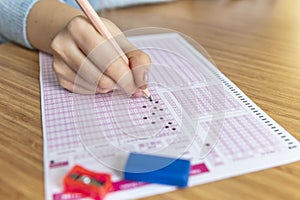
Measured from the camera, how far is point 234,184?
37cm

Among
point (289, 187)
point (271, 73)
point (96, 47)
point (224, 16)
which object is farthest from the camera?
point (224, 16)

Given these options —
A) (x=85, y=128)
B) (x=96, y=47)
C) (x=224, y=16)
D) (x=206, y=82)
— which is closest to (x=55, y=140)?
(x=85, y=128)

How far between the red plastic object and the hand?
0.57 ft

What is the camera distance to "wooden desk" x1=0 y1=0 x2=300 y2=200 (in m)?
0.37

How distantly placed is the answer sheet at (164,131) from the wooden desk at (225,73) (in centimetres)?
2

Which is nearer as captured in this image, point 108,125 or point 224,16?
point 108,125

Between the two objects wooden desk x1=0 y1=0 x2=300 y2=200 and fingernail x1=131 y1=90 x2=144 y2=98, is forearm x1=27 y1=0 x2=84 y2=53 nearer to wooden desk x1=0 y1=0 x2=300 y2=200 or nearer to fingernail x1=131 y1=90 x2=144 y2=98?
wooden desk x1=0 y1=0 x2=300 y2=200

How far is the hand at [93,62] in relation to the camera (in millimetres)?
503

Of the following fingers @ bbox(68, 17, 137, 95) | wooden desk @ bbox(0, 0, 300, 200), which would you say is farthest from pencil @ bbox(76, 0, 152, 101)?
wooden desk @ bbox(0, 0, 300, 200)

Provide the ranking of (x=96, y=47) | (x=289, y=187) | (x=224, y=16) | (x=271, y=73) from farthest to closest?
(x=224, y=16), (x=271, y=73), (x=96, y=47), (x=289, y=187)

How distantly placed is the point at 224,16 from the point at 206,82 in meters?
0.40

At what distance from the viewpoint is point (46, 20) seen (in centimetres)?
67

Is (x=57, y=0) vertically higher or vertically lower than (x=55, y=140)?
higher

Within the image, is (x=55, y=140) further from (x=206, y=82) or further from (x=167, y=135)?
(x=206, y=82)
